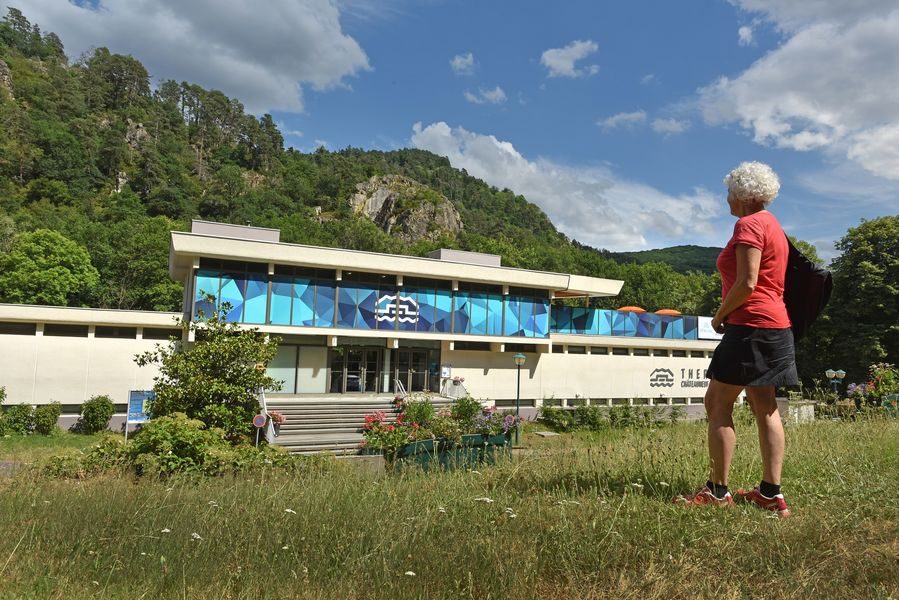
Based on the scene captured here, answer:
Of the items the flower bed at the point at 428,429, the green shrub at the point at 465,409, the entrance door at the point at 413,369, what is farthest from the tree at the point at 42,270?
→ the green shrub at the point at 465,409

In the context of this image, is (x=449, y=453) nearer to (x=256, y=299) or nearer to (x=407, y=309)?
(x=256, y=299)

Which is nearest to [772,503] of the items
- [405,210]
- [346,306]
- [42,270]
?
[346,306]

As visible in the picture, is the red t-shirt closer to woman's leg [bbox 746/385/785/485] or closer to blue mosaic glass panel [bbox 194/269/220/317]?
woman's leg [bbox 746/385/785/485]

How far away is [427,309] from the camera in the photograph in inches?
1024

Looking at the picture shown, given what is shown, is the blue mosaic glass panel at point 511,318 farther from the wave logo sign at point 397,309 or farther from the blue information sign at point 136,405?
the blue information sign at point 136,405

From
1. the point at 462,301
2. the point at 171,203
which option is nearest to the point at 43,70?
the point at 171,203

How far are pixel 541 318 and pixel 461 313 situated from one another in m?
4.38

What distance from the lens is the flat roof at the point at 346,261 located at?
21.8 meters

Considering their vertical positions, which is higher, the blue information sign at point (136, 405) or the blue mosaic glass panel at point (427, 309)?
the blue mosaic glass panel at point (427, 309)

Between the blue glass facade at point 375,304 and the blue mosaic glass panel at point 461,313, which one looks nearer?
the blue glass facade at point 375,304

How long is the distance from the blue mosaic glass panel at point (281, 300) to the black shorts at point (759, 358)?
2141cm

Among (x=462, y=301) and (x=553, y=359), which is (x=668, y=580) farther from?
(x=553, y=359)

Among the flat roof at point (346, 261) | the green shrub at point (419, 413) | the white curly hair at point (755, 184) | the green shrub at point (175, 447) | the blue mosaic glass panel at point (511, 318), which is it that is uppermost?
the flat roof at point (346, 261)

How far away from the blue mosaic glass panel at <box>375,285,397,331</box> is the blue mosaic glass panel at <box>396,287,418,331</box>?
22 centimetres
